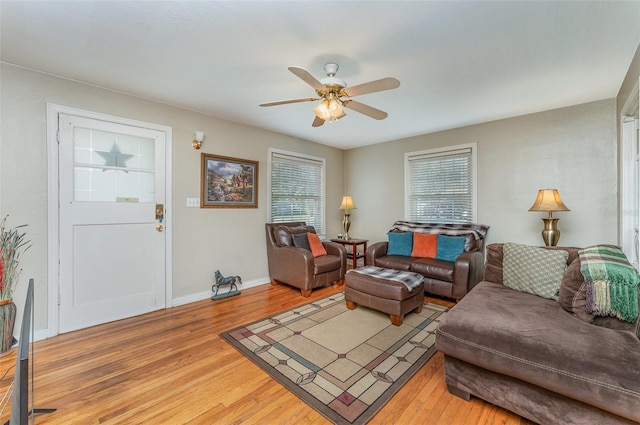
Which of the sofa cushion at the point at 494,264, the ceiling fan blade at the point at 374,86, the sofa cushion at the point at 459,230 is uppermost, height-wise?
the ceiling fan blade at the point at 374,86

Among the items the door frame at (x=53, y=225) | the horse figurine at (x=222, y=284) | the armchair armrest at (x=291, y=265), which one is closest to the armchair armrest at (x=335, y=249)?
the armchair armrest at (x=291, y=265)

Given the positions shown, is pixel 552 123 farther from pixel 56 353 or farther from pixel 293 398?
pixel 56 353

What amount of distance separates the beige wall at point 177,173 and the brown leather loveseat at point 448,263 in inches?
69.2

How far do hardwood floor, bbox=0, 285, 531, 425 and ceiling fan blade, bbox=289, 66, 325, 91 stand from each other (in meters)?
2.08

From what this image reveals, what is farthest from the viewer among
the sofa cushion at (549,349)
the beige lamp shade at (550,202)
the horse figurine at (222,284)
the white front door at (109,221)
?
the horse figurine at (222,284)

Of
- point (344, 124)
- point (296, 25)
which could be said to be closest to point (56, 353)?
point (296, 25)

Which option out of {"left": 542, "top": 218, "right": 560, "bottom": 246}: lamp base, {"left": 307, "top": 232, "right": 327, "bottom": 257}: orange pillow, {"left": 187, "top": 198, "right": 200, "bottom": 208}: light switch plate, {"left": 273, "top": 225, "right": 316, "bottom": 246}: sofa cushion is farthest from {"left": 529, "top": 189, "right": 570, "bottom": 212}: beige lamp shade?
{"left": 187, "top": 198, "right": 200, "bottom": 208}: light switch plate

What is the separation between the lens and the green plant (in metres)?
2.11

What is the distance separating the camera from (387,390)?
176 centimetres

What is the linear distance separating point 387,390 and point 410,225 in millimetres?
2934

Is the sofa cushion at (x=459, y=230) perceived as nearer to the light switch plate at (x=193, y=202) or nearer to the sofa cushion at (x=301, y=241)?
the sofa cushion at (x=301, y=241)

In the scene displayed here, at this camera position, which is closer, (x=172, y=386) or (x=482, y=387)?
(x=482, y=387)

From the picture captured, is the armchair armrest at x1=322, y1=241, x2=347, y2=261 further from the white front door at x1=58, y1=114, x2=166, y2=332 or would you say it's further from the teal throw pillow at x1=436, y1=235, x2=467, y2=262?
the white front door at x1=58, y1=114, x2=166, y2=332

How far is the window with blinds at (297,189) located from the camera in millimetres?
4418
